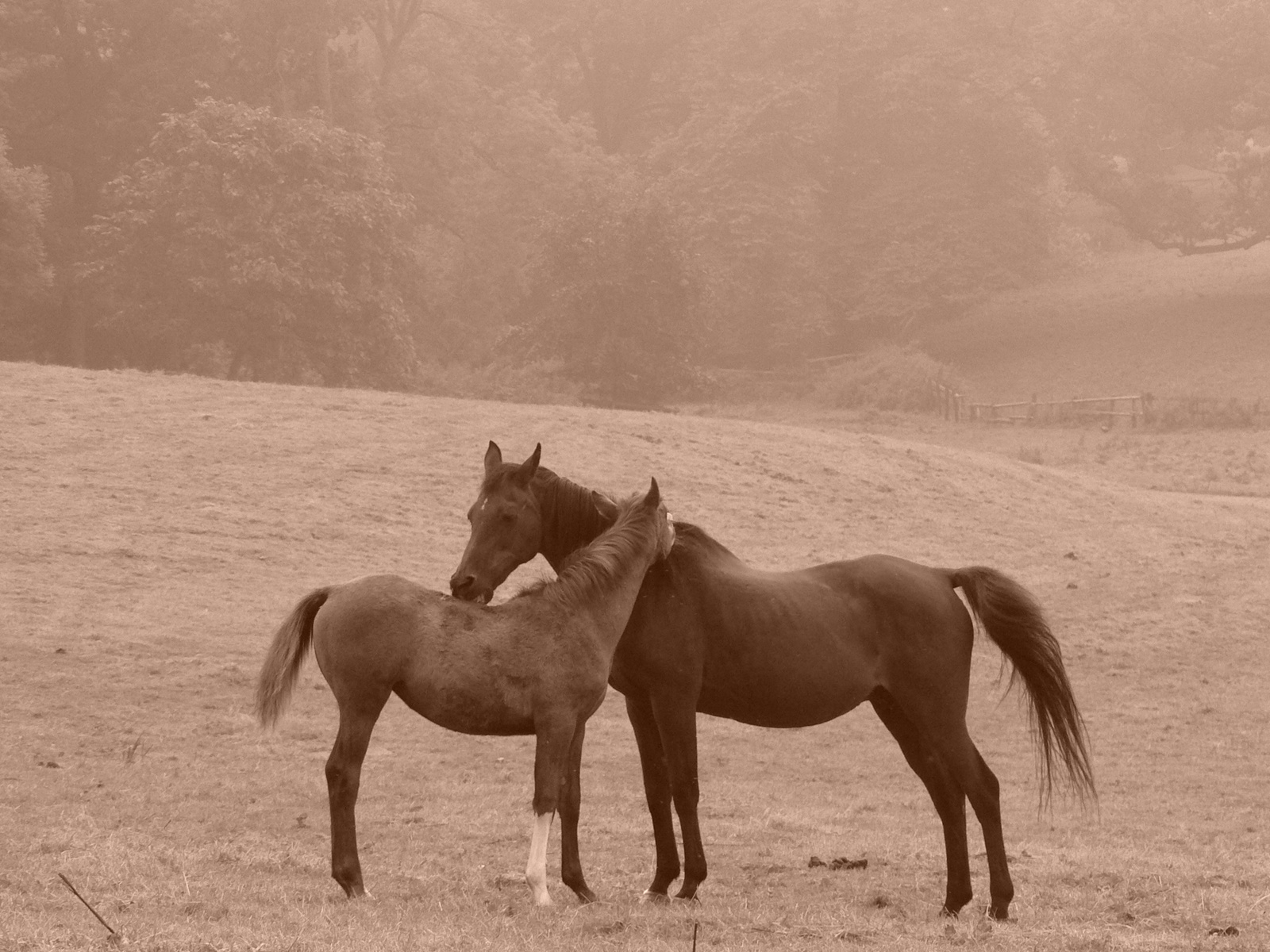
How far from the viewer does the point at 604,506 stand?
8.59 meters

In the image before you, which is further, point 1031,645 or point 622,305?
point 622,305

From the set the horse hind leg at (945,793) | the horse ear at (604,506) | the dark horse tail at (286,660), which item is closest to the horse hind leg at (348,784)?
the dark horse tail at (286,660)

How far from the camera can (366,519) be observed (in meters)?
25.4

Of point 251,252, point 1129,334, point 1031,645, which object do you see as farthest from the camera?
point 1129,334

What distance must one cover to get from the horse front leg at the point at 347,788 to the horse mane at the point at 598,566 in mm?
1038

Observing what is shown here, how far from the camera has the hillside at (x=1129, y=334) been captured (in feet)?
182

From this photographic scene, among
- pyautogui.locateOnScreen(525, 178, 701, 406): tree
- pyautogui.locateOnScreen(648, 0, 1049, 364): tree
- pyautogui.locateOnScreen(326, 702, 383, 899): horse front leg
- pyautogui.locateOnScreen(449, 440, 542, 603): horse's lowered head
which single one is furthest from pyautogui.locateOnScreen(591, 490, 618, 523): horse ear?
pyautogui.locateOnScreen(648, 0, 1049, 364): tree

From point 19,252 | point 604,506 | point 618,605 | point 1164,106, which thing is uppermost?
point 1164,106

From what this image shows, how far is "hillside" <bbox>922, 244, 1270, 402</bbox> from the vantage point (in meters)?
55.3

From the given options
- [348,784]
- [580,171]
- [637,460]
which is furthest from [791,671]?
[580,171]

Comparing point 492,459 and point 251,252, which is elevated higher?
point 251,252

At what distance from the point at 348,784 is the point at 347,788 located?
0.07 feet

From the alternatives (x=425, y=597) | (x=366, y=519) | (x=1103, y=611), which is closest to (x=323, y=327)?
(x=366, y=519)

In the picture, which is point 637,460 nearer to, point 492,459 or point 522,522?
point 492,459
